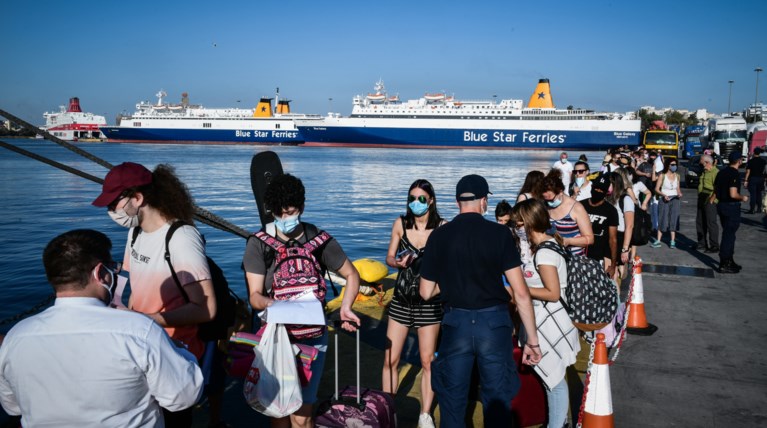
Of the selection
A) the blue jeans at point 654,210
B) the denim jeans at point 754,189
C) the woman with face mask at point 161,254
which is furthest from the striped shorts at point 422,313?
the denim jeans at point 754,189

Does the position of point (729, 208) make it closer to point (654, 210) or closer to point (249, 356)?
point (654, 210)

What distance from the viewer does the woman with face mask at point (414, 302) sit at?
3.64m

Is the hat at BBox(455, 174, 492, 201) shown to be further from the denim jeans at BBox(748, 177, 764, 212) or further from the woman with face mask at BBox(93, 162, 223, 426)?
the denim jeans at BBox(748, 177, 764, 212)

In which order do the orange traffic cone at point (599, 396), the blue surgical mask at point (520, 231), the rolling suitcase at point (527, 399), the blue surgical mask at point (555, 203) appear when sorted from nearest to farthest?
the orange traffic cone at point (599, 396) < the rolling suitcase at point (527, 399) < the blue surgical mask at point (520, 231) < the blue surgical mask at point (555, 203)

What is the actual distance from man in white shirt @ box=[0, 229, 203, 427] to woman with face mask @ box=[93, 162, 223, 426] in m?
0.78

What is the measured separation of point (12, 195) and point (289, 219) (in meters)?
26.9

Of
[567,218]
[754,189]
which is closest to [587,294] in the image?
[567,218]

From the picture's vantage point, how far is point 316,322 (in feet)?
8.98

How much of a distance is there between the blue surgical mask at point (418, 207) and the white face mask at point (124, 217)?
1.75 m

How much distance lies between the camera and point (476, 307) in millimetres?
2971

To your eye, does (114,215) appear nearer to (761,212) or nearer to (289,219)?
(289,219)

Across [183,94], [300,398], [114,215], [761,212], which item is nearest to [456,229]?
[300,398]

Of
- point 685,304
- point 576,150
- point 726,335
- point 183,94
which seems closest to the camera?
point 726,335

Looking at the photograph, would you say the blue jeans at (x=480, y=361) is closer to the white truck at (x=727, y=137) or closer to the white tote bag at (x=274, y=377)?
the white tote bag at (x=274, y=377)
